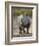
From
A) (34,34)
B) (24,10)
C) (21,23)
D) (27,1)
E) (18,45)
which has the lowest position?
(18,45)

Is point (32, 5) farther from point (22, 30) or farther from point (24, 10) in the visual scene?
point (22, 30)

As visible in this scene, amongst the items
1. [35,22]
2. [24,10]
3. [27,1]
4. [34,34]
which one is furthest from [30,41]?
[27,1]

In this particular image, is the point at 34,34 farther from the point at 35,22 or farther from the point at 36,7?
the point at 36,7

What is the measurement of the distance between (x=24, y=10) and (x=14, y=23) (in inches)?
8.1

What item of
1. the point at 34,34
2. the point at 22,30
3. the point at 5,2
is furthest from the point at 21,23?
the point at 5,2

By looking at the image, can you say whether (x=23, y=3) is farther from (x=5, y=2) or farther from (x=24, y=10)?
(x=5, y=2)

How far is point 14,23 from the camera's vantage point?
3.92ft

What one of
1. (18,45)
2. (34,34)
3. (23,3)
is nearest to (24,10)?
(23,3)

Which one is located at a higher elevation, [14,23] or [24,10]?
[24,10]

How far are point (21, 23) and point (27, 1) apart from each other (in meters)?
0.29

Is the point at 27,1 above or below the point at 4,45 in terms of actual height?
above

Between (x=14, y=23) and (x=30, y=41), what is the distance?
301 mm

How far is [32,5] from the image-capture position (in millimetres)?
1229

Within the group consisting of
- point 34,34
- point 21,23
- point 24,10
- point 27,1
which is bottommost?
point 34,34
